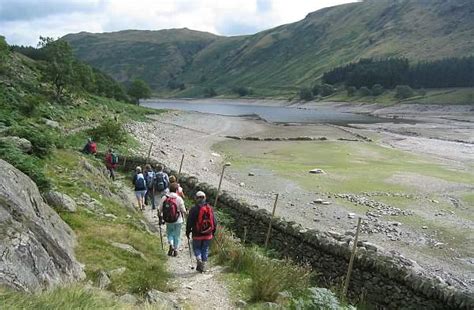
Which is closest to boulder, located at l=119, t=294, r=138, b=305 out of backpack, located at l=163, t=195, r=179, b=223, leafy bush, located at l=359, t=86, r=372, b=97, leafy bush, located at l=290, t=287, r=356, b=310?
leafy bush, located at l=290, t=287, r=356, b=310

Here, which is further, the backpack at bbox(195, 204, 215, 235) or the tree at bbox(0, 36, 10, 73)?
the tree at bbox(0, 36, 10, 73)

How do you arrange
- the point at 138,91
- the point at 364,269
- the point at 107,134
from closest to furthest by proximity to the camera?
the point at 364,269 < the point at 107,134 < the point at 138,91

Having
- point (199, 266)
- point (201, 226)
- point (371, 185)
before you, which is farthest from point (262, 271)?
point (371, 185)

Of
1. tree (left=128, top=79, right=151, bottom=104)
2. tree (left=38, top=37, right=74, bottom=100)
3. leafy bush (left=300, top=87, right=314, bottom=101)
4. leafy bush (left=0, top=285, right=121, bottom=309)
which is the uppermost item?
tree (left=38, top=37, right=74, bottom=100)

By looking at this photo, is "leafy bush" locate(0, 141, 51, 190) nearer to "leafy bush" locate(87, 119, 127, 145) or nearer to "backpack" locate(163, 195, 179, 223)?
"backpack" locate(163, 195, 179, 223)

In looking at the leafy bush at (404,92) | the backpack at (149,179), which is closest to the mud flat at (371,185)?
the backpack at (149,179)

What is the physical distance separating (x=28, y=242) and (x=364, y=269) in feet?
26.9

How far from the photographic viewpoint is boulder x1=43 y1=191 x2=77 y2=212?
13.3 meters

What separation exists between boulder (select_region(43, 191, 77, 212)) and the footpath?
3269 millimetres

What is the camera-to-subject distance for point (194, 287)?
435 inches

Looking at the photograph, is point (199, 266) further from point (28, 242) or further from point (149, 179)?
point (149, 179)

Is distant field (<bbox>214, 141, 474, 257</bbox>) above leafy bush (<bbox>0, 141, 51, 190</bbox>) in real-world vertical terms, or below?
below

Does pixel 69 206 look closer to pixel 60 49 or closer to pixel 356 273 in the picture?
pixel 356 273

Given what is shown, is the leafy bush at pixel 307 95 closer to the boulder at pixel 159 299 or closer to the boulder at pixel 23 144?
the boulder at pixel 23 144
